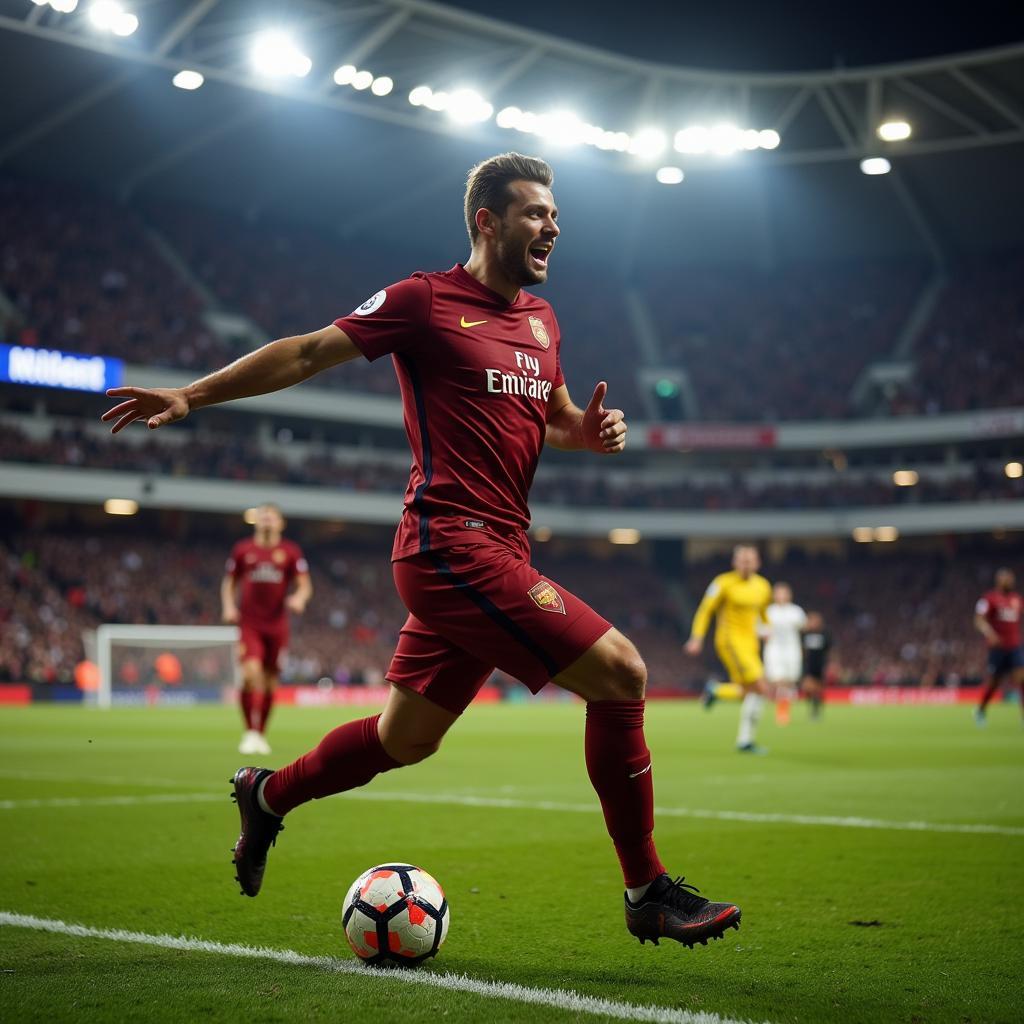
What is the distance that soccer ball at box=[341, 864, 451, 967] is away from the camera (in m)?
4.23

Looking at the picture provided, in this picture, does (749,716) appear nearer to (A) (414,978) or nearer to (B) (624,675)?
(B) (624,675)

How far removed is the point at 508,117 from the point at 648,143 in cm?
458

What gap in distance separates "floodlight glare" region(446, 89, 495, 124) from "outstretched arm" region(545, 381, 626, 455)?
106 ft

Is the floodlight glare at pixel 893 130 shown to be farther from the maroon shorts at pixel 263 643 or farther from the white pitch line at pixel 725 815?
the white pitch line at pixel 725 815

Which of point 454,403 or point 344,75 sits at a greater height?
point 344,75

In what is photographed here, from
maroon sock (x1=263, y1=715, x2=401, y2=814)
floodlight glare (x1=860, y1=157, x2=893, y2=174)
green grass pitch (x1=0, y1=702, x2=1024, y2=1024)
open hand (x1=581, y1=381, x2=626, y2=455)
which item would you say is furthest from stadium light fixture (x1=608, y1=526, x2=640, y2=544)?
maroon sock (x1=263, y1=715, x2=401, y2=814)

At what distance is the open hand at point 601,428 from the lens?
4664 mm

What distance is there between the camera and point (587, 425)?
4727 millimetres

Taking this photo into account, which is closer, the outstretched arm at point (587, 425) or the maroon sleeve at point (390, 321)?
the maroon sleeve at point (390, 321)

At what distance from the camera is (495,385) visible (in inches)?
174

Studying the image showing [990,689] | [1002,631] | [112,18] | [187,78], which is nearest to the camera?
[1002,631]

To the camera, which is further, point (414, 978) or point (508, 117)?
point (508, 117)

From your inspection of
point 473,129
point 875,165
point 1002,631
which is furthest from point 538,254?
point 875,165

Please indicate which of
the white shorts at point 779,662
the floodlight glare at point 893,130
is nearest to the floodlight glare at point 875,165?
the floodlight glare at point 893,130
